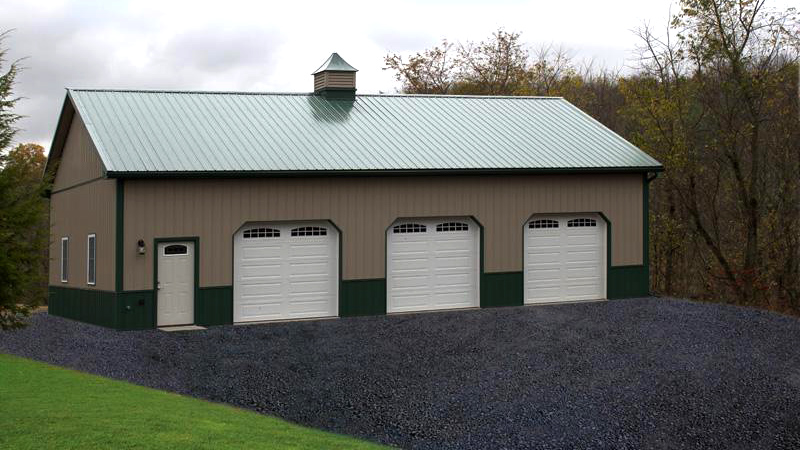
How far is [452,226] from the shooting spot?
22141mm

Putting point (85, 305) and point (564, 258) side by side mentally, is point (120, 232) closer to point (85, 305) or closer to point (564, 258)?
point (85, 305)

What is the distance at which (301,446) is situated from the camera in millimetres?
11203

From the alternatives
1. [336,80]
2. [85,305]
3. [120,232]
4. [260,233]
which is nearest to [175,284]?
[120,232]

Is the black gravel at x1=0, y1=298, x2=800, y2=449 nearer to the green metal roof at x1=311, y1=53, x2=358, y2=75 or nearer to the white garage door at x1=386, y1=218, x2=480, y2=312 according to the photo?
the white garage door at x1=386, y1=218, x2=480, y2=312

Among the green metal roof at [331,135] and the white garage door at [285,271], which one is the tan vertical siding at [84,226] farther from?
the white garage door at [285,271]

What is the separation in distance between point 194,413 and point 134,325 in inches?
282

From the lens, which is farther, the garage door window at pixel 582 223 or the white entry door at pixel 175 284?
the garage door window at pixel 582 223

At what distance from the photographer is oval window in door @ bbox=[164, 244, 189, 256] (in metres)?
19.6

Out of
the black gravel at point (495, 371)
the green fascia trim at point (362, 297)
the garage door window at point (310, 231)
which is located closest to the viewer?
the black gravel at point (495, 371)

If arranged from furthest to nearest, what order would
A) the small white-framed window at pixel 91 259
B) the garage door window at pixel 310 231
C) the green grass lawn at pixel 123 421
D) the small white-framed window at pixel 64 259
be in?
1. the small white-framed window at pixel 64 259
2. the garage door window at pixel 310 231
3. the small white-framed window at pixel 91 259
4. the green grass lawn at pixel 123 421

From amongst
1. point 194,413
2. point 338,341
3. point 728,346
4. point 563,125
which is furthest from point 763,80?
point 194,413

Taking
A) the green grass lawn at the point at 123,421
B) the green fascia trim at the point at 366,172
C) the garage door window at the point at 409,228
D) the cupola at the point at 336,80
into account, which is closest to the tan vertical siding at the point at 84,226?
the green fascia trim at the point at 366,172

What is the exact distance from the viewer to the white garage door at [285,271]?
2030 centimetres

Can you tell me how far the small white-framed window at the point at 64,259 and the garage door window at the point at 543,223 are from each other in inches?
453
